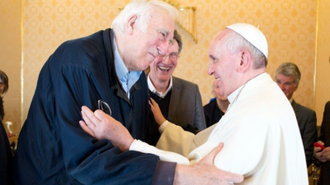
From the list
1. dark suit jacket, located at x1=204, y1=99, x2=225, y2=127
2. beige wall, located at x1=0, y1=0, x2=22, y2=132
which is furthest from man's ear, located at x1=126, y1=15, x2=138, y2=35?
beige wall, located at x1=0, y1=0, x2=22, y2=132

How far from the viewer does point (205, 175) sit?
1.66 m

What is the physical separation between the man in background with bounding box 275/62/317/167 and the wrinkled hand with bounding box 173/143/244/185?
3014 mm

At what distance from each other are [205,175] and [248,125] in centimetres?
31

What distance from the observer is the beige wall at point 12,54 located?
23.9 ft

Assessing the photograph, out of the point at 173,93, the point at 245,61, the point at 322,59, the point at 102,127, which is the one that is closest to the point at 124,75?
the point at 102,127

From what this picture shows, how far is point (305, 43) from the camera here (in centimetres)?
672

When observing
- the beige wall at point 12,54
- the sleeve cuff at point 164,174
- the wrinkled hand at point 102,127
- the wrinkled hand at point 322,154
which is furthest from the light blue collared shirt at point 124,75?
the beige wall at point 12,54

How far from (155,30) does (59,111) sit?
2.18 ft

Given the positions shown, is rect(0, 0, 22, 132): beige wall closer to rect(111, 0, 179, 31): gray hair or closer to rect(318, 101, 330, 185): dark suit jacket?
rect(318, 101, 330, 185): dark suit jacket

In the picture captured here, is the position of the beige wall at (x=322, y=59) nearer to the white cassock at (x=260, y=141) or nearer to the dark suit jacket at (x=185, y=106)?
the dark suit jacket at (x=185, y=106)

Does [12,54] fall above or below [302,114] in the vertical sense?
above

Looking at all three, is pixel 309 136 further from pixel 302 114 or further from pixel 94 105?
pixel 94 105

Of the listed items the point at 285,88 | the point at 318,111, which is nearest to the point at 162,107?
the point at 285,88

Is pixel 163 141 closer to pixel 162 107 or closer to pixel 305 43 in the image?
pixel 162 107
